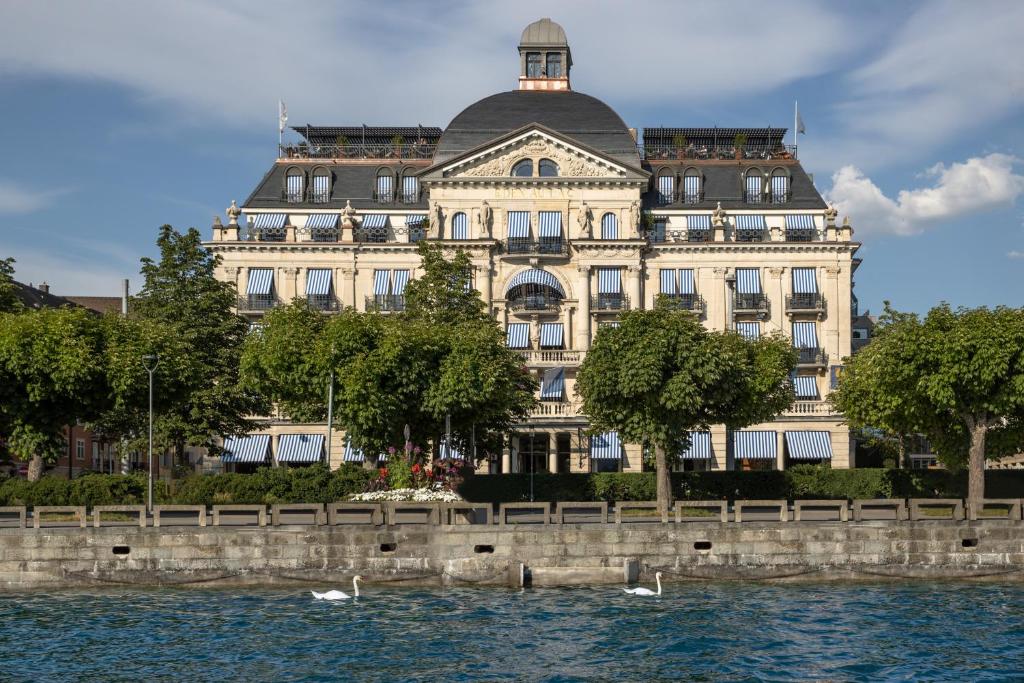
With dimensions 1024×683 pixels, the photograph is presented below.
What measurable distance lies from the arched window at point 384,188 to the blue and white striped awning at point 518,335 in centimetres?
1477

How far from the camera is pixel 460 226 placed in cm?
9069

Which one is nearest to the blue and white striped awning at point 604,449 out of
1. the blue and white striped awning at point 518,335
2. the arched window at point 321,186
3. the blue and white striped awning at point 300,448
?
the blue and white striped awning at point 518,335

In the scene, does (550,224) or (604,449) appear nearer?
(604,449)

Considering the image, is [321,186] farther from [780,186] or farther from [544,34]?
[780,186]

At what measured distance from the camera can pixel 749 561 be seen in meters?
46.6

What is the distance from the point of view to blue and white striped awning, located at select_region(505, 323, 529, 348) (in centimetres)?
8894

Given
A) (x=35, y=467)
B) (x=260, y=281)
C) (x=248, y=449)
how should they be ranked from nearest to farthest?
(x=35, y=467)
(x=248, y=449)
(x=260, y=281)

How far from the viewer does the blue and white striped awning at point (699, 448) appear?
85.2 metres

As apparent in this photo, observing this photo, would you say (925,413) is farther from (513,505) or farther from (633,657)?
(633,657)

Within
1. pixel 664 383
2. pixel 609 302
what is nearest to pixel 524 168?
pixel 609 302

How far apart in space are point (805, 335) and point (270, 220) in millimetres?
39403

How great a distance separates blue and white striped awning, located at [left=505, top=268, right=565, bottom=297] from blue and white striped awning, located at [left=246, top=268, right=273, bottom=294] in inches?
665

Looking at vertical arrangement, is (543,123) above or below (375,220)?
above

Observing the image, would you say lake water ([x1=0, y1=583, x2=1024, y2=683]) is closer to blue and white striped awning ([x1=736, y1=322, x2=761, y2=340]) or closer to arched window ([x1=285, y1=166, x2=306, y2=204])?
blue and white striped awning ([x1=736, y1=322, x2=761, y2=340])
